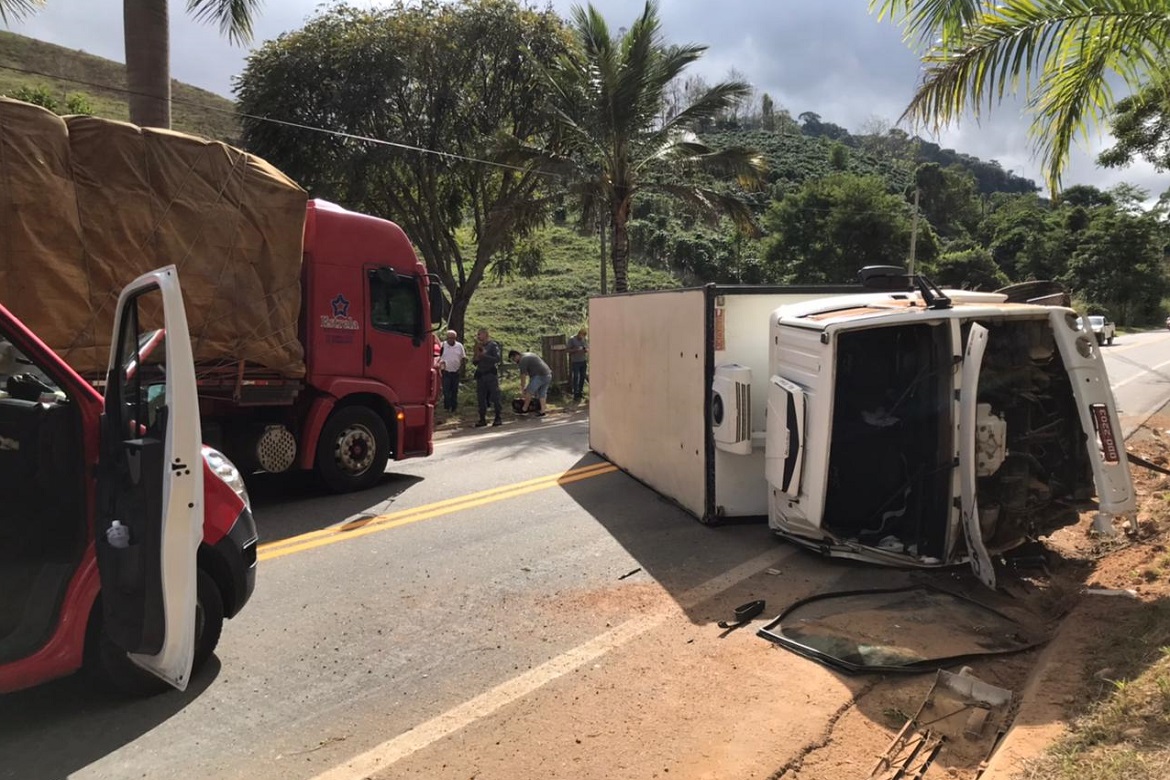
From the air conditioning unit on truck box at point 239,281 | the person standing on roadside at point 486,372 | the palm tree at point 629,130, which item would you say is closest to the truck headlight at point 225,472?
the air conditioning unit on truck box at point 239,281

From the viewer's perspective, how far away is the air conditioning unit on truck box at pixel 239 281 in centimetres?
593

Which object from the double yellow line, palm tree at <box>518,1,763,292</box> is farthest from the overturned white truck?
palm tree at <box>518,1,763,292</box>

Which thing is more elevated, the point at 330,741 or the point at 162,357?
the point at 162,357

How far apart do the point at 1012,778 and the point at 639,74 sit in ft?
53.3

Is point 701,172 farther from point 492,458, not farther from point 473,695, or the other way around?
point 473,695

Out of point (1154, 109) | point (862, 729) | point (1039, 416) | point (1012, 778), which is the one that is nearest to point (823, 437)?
point (1039, 416)

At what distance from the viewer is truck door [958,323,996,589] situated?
187 inches

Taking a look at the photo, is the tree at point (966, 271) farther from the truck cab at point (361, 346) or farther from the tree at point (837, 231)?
the truck cab at point (361, 346)

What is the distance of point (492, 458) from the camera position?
996 cm

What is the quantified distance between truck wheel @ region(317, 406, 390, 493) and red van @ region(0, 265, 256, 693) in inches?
170

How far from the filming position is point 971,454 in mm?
4871

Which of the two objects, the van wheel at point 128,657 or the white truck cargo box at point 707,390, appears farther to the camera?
the white truck cargo box at point 707,390

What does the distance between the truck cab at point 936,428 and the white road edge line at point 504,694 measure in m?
1.06

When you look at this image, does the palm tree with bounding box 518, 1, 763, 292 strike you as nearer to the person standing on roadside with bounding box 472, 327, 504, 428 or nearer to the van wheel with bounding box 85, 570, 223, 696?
the person standing on roadside with bounding box 472, 327, 504, 428
